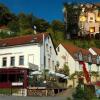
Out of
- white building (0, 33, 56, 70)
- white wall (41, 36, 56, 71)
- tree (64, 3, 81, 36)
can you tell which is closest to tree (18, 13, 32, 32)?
tree (64, 3, 81, 36)

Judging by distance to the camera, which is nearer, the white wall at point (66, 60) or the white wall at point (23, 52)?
the white wall at point (23, 52)

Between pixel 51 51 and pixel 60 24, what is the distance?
111 ft

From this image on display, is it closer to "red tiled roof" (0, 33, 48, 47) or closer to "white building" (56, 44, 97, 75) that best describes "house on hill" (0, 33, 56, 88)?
"red tiled roof" (0, 33, 48, 47)

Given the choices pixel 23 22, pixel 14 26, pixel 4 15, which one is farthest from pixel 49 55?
pixel 4 15

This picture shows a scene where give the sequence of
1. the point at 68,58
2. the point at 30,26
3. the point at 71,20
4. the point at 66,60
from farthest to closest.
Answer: the point at 30,26 → the point at 71,20 → the point at 68,58 → the point at 66,60

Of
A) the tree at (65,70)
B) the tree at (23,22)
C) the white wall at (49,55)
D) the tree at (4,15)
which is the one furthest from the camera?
the tree at (4,15)

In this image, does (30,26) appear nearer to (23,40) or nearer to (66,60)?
(66,60)

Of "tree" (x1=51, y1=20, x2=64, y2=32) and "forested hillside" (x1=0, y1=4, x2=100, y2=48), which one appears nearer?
"forested hillside" (x1=0, y1=4, x2=100, y2=48)

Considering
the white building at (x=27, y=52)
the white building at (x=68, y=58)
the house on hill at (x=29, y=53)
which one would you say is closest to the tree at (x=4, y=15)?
the white building at (x=68, y=58)

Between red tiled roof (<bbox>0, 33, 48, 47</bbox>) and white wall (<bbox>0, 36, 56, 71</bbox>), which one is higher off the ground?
red tiled roof (<bbox>0, 33, 48, 47</bbox>)

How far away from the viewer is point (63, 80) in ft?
207

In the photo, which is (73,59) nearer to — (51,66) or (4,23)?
(51,66)

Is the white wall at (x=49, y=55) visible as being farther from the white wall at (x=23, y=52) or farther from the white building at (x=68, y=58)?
the white building at (x=68, y=58)

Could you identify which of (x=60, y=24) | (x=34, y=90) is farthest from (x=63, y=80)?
(x=60, y=24)
